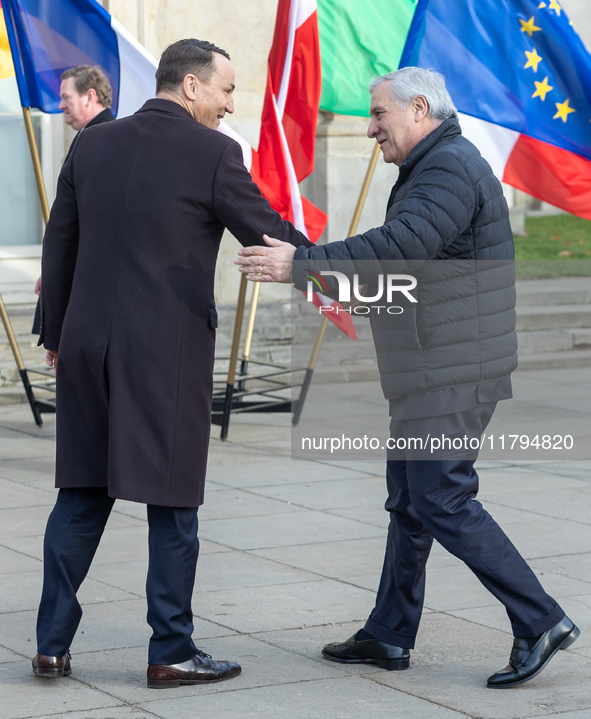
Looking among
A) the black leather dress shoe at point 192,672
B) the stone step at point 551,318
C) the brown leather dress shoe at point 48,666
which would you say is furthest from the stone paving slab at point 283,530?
the stone step at point 551,318

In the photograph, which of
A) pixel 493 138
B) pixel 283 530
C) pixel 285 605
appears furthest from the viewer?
pixel 493 138

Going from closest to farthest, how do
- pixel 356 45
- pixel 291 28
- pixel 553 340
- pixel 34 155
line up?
pixel 291 28 → pixel 356 45 → pixel 34 155 → pixel 553 340

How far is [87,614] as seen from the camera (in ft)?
14.3

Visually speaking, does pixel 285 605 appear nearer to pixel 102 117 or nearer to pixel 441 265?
pixel 441 265

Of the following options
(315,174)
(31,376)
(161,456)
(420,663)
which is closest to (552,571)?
(420,663)

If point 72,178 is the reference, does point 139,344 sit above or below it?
below

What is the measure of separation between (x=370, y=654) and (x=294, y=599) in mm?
728

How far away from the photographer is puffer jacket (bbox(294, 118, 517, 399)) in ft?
11.5

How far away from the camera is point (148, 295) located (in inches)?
140

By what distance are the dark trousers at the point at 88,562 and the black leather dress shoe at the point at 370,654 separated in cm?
50

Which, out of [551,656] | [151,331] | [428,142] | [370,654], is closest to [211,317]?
[151,331]

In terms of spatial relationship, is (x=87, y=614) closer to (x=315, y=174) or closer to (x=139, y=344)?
(x=139, y=344)

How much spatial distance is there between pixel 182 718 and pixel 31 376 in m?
6.54

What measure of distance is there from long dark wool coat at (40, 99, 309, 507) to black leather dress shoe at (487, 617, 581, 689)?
3.55ft
